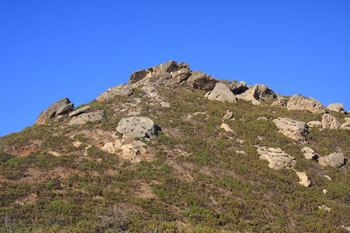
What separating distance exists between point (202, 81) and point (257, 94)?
332 inches

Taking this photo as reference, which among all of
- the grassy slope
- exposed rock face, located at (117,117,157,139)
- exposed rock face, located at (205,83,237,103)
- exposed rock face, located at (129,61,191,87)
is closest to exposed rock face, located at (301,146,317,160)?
the grassy slope

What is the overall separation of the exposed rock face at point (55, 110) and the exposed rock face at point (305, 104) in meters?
28.9

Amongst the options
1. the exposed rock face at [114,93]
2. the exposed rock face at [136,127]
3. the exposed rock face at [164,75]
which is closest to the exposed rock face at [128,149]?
the exposed rock face at [136,127]

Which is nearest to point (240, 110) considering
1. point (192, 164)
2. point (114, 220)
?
point (192, 164)

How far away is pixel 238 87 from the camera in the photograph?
5366 cm

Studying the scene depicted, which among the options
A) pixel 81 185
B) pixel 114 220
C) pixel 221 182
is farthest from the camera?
pixel 221 182

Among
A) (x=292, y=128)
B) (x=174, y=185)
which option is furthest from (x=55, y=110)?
(x=292, y=128)

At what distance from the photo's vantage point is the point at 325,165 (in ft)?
115

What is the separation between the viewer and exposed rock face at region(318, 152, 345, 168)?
35.1 metres

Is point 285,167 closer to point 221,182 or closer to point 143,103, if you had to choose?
point 221,182

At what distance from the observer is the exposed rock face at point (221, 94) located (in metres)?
50.5

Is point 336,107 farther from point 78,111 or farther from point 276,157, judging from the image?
point 78,111

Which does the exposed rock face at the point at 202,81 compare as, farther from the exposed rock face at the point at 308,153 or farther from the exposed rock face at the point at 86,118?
the exposed rock face at the point at 308,153

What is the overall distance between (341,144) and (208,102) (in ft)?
59.0
